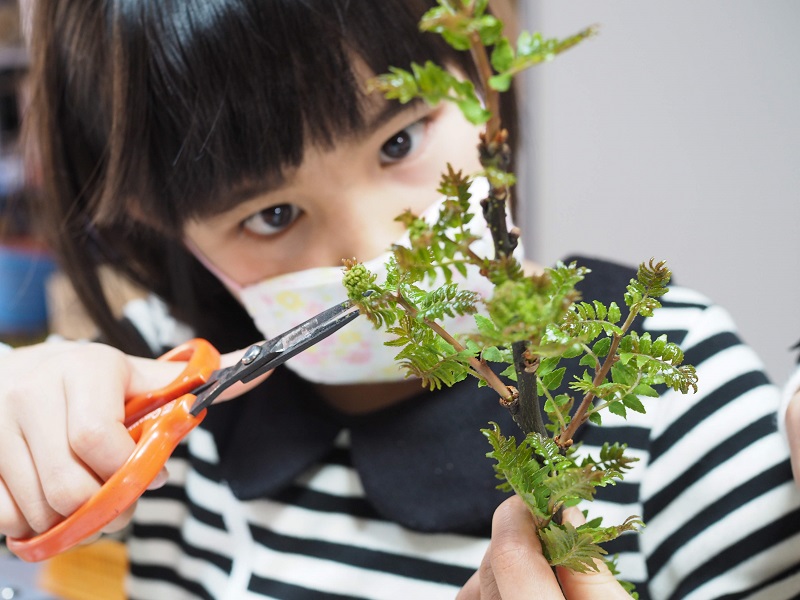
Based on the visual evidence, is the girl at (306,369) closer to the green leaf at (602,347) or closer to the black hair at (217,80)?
the black hair at (217,80)

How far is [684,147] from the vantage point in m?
0.91

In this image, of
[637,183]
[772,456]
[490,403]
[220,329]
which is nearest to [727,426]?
[772,456]

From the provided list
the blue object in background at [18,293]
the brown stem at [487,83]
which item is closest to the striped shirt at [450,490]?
the brown stem at [487,83]

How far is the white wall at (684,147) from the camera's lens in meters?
0.80

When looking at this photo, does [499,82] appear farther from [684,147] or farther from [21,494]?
[684,147]

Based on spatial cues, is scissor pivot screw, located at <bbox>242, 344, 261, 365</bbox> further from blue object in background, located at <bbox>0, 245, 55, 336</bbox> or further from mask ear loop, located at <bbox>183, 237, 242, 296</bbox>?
blue object in background, located at <bbox>0, 245, 55, 336</bbox>

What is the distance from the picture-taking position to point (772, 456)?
471 millimetres

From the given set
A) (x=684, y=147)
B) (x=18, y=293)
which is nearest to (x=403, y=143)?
(x=684, y=147)

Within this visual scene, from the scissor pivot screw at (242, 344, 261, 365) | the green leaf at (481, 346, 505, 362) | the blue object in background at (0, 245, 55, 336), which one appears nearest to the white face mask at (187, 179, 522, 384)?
the scissor pivot screw at (242, 344, 261, 365)

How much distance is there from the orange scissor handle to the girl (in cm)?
2

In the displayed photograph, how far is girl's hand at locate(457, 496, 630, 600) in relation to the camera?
28cm

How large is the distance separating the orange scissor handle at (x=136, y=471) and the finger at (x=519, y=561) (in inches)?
7.9

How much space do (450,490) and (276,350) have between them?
0.73ft

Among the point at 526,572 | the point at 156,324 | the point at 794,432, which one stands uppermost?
the point at 156,324
